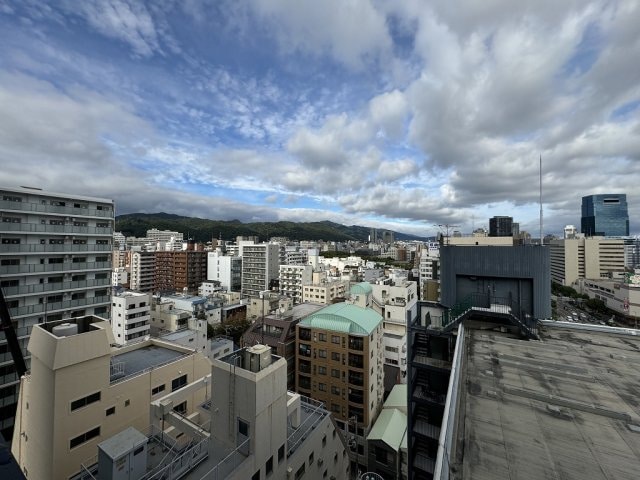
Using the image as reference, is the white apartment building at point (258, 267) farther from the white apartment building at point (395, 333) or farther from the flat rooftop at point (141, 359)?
the flat rooftop at point (141, 359)

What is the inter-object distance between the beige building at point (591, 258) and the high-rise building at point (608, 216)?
302ft

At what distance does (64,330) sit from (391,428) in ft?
80.0

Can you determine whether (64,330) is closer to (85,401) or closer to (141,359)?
(85,401)

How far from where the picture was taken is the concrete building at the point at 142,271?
261 feet

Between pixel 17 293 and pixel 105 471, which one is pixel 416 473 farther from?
pixel 17 293

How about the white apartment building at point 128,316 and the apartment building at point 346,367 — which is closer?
the apartment building at point 346,367

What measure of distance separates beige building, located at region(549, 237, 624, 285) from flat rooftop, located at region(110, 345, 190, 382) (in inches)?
4857

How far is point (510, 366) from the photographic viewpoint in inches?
334

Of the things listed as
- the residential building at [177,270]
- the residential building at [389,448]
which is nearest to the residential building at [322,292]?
the residential building at [389,448]

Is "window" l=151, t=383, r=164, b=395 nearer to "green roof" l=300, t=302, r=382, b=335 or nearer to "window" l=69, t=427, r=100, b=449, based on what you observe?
"window" l=69, t=427, r=100, b=449

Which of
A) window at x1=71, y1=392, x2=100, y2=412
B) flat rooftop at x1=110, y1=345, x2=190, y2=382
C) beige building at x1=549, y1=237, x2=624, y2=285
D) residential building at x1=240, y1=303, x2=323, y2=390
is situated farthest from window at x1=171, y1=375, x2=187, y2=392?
beige building at x1=549, y1=237, x2=624, y2=285

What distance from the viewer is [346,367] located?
89.9 ft

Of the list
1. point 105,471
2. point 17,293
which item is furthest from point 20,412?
point 17,293

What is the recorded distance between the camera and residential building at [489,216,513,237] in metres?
34.0
